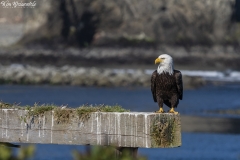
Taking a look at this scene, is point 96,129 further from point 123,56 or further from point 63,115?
point 123,56

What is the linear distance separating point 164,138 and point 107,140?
440 millimetres

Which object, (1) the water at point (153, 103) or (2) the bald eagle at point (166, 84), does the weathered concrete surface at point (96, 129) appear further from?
(1) the water at point (153, 103)

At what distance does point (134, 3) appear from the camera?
79062 mm

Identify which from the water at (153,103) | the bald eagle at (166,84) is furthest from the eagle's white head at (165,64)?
the water at (153,103)

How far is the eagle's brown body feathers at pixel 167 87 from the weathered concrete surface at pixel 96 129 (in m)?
2.19

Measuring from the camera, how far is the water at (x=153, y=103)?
20.0 meters

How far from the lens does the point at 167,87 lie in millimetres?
8555

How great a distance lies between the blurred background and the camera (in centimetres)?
4709

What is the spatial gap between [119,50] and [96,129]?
63941 millimetres

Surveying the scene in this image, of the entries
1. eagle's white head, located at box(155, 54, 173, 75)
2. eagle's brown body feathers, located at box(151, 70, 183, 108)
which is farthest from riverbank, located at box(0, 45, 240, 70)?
eagle's white head, located at box(155, 54, 173, 75)

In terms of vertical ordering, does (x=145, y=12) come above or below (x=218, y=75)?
above

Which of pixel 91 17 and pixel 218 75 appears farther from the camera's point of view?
pixel 91 17

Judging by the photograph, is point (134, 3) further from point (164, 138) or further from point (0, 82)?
point (164, 138)

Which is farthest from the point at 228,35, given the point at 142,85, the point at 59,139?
the point at 59,139
